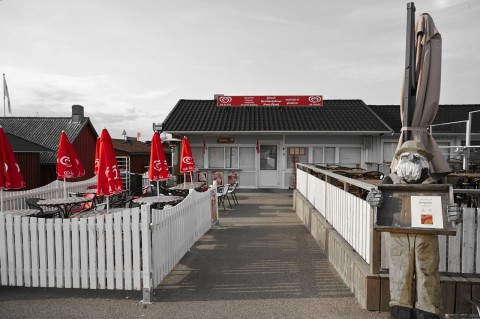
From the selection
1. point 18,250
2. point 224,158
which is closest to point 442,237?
point 18,250

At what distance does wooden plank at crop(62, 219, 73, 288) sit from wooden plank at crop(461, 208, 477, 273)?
5.18 metres

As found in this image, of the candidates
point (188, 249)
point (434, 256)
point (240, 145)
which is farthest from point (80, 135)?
point (434, 256)

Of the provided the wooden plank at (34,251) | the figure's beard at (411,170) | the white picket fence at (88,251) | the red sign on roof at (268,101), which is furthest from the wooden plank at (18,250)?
the red sign on roof at (268,101)

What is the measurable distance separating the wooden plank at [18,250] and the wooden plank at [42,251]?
1.01 feet

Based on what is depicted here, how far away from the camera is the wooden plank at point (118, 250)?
175 inches

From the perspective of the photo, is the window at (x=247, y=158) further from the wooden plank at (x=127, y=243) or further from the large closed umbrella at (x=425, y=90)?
the large closed umbrella at (x=425, y=90)

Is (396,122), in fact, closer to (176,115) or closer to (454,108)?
(454,108)

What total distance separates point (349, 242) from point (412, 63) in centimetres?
277

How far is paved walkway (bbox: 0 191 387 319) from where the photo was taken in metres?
4.05

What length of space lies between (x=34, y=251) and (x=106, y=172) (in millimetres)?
1697

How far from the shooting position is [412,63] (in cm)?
390

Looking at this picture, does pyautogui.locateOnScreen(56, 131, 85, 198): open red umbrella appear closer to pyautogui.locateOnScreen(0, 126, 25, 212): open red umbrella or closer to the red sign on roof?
pyautogui.locateOnScreen(0, 126, 25, 212): open red umbrella

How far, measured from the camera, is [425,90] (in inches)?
156

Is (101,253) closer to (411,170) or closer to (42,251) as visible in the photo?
(42,251)
